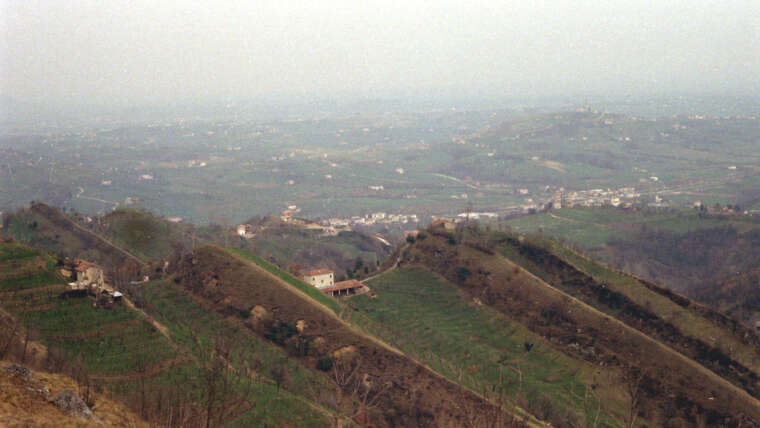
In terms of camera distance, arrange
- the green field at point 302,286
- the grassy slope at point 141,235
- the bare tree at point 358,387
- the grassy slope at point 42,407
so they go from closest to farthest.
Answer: the grassy slope at point 42,407 < the bare tree at point 358,387 < the green field at point 302,286 < the grassy slope at point 141,235

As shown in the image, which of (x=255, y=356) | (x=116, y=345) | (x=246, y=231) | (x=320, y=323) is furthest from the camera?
(x=246, y=231)

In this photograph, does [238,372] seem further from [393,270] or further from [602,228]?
[602,228]

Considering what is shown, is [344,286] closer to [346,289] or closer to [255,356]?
[346,289]

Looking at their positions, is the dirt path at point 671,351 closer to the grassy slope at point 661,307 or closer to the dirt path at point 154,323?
the grassy slope at point 661,307

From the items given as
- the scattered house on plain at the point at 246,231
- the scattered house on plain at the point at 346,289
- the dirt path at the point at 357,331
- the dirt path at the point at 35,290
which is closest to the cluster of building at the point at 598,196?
the scattered house on plain at the point at 246,231

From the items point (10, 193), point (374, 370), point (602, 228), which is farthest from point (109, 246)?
point (602, 228)

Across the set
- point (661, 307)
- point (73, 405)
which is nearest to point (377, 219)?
point (661, 307)

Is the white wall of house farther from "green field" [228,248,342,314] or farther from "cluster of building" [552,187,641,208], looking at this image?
"cluster of building" [552,187,641,208]
